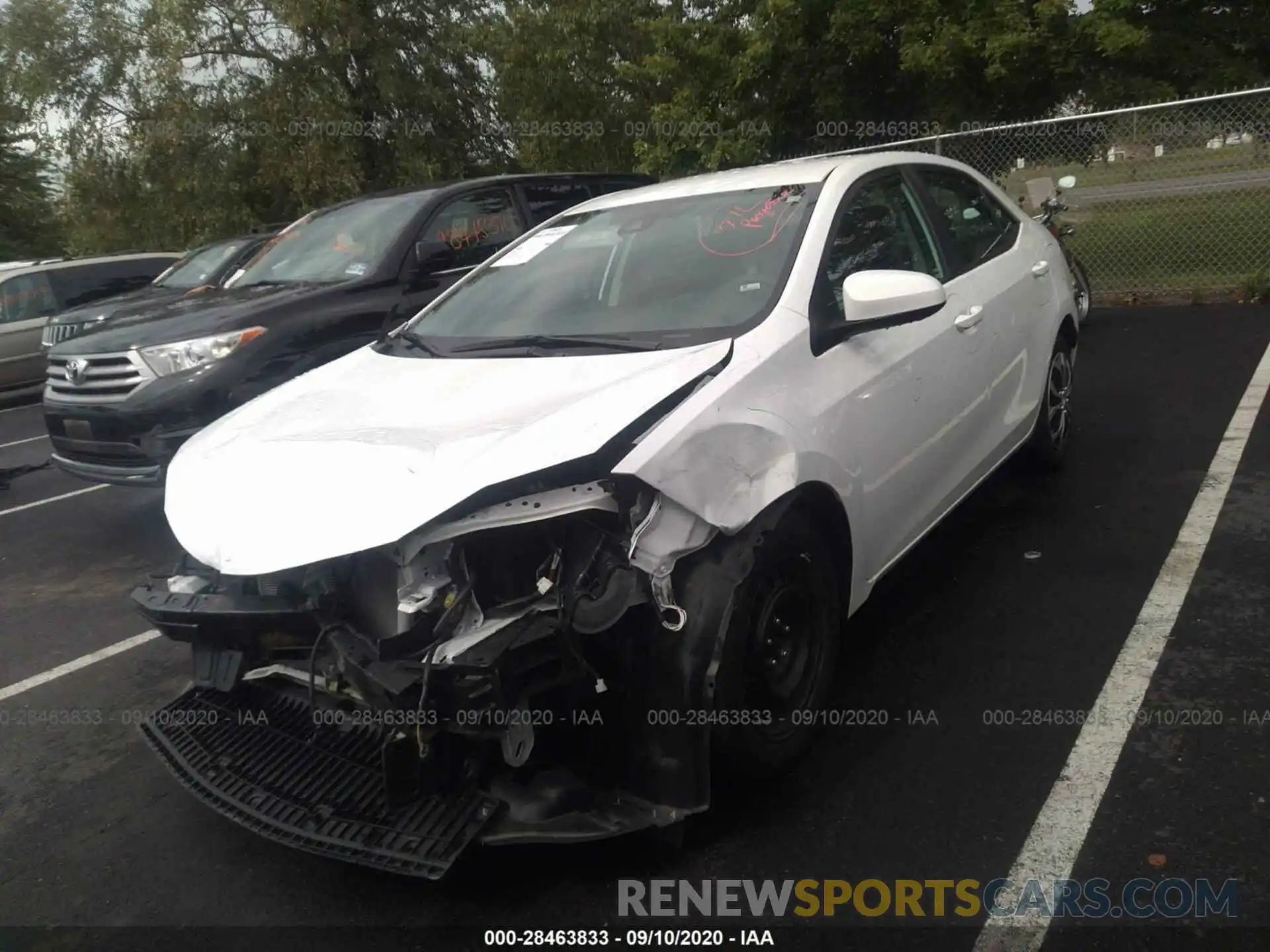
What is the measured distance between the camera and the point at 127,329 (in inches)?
234

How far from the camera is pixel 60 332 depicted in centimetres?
980

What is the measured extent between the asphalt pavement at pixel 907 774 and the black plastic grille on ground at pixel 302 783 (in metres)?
0.28

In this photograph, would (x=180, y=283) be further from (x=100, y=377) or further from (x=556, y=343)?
(x=556, y=343)

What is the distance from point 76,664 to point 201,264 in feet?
23.0

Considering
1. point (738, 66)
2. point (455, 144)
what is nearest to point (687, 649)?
point (738, 66)

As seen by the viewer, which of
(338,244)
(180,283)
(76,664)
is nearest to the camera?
(76,664)

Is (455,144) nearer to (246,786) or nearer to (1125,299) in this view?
(1125,299)

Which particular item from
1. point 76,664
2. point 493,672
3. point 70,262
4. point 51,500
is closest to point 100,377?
point 76,664

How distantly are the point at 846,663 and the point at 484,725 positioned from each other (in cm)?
169

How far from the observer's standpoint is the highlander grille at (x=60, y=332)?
9266mm

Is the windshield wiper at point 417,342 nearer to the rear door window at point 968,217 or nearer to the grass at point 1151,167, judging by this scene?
the rear door window at point 968,217

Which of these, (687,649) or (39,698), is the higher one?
(687,649)

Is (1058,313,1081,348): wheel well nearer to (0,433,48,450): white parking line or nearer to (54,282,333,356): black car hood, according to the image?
(54,282,333,356): black car hood

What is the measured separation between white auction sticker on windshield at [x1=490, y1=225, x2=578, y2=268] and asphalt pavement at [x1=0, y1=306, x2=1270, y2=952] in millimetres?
1935
